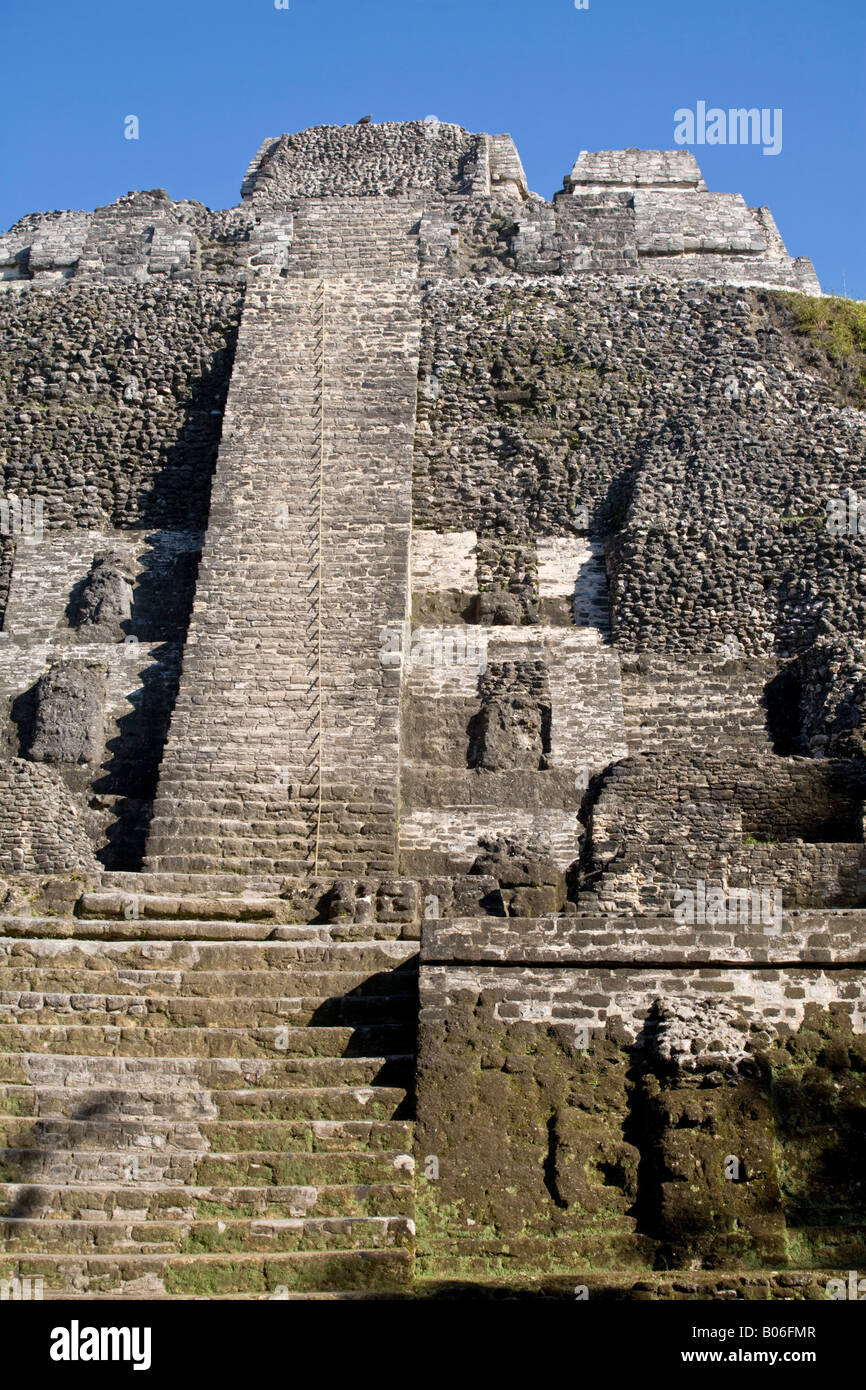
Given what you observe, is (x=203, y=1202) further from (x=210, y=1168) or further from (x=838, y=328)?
(x=838, y=328)

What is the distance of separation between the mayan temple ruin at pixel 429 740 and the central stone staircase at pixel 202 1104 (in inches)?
1.0

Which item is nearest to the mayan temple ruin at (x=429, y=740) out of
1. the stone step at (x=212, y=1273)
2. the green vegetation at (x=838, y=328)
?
the stone step at (x=212, y=1273)

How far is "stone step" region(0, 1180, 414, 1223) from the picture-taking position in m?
6.71

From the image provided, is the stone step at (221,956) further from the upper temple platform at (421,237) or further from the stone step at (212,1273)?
the upper temple platform at (421,237)

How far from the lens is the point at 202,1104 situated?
292 inches

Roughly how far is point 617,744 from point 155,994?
5966 millimetres

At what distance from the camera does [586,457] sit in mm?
15805

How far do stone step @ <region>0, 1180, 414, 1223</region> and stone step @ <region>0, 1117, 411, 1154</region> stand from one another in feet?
1.05

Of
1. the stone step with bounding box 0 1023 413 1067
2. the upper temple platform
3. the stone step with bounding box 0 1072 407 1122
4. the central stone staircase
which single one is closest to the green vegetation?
the upper temple platform

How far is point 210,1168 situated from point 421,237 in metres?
14.7

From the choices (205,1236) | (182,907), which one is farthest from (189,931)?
(205,1236)

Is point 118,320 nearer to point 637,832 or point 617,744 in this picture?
point 617,744

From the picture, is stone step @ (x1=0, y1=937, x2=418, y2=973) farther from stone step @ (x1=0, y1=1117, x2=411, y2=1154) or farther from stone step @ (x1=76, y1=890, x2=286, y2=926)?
stone step @ (x1=0, y1=1117, x2=411, y2=1154)
